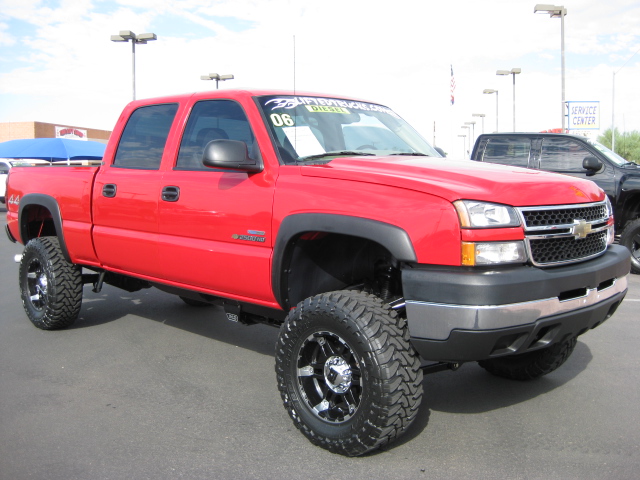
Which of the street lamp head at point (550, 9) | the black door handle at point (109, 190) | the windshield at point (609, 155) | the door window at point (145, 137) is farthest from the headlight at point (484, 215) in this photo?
the street lamp head at point (550, 9)

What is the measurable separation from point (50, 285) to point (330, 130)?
300 centimetres

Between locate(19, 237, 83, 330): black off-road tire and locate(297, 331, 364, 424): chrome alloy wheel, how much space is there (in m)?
3.02

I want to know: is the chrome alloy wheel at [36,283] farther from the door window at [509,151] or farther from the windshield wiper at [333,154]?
the door window at [509,151]

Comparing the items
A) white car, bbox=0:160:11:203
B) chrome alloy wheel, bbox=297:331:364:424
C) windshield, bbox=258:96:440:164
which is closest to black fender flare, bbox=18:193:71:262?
windshield, bbox=258:96:440:164

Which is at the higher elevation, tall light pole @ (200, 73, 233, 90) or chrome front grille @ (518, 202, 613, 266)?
tall light pole @ (200, 73, 233, 90)

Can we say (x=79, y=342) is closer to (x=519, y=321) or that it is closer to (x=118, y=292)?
(x=118, y=292)

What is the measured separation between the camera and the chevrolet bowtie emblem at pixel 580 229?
3.38 meters

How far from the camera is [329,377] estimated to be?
11.6 feet

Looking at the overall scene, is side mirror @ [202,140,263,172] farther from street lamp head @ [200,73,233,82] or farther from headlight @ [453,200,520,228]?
street lamp head @ [200,73,233,82]

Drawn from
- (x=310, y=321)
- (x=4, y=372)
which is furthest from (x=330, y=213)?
(x=4, y=372)

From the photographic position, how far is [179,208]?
174 inches

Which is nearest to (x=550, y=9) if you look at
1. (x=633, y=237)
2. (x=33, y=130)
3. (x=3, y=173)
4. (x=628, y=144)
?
(x=633, y=237)

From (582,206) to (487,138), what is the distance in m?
7.02

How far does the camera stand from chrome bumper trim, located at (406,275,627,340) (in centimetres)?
297
